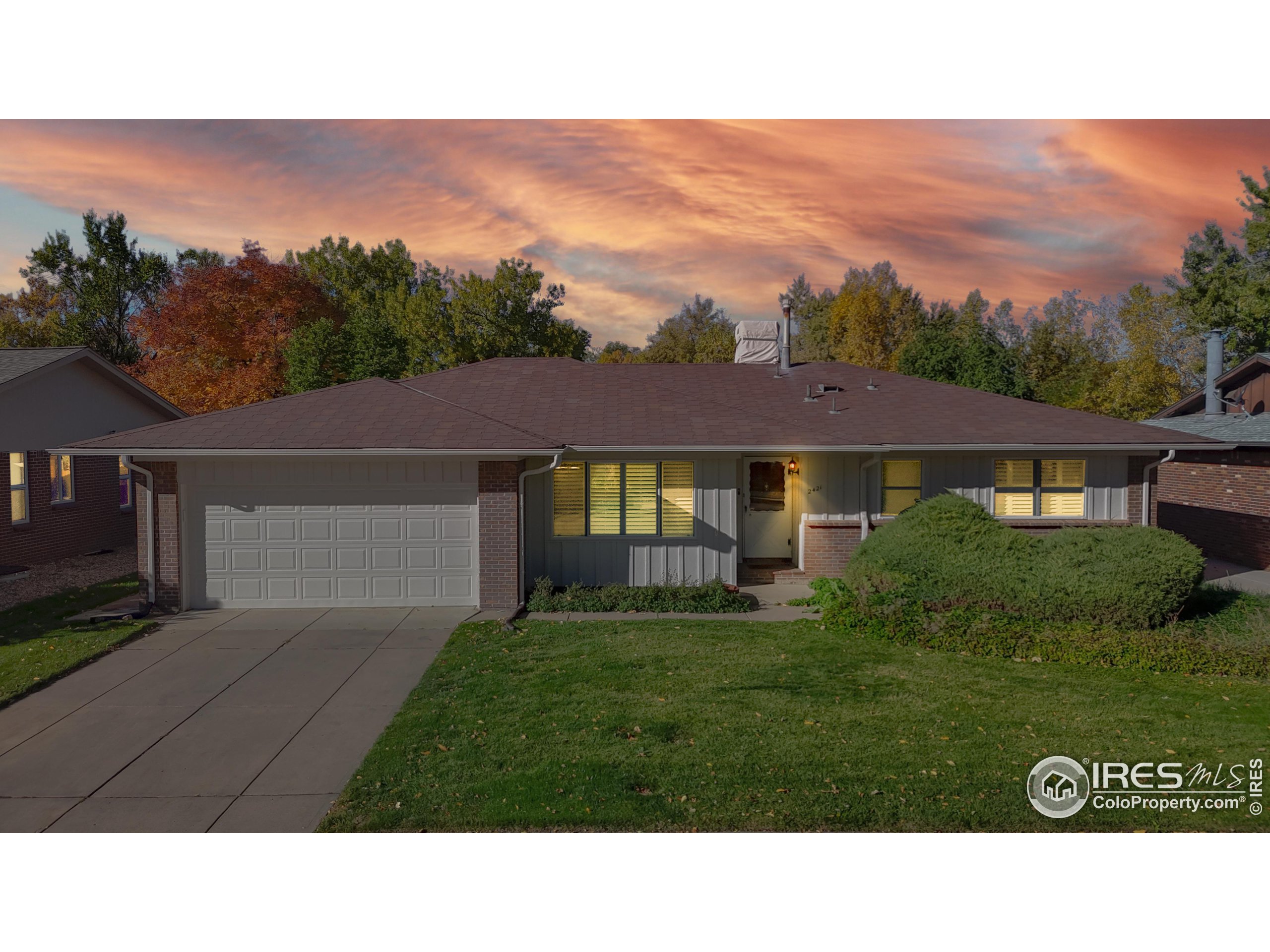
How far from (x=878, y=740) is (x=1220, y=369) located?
20.1 m

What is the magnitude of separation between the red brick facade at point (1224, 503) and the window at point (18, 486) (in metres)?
26.5

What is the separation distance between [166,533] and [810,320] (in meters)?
43.3

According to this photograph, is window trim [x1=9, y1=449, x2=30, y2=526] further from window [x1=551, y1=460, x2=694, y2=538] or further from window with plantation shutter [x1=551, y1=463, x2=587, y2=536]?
window [x1=551, y1=460, x2=694, y2=538]

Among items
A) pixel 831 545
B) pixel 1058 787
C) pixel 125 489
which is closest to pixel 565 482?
pixel 831 545

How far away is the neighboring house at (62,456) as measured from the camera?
1466 cm

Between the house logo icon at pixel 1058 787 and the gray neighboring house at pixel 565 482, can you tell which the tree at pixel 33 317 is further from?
the house logo icon at pixel 1058 787

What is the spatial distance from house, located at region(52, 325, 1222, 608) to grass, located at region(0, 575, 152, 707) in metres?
1.34

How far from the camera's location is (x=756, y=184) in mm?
14664

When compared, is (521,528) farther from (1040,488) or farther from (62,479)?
(62,479)

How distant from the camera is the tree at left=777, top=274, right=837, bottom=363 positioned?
44.2 metres

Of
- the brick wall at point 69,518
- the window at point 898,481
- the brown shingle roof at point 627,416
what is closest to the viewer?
the brown shingle roof at point 627,416

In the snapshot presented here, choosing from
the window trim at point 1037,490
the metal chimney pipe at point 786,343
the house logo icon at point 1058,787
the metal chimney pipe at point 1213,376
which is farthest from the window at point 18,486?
the metal chimney pipe at point 1213,376

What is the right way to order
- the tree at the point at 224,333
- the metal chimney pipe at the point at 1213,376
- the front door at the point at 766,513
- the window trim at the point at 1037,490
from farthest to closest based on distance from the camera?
the tree at the point at 224,333, the metal chimney pipe at the point at 1213,376, the front door at the point at 766,513, the window trim at the point at 1037,490

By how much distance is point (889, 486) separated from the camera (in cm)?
1352
